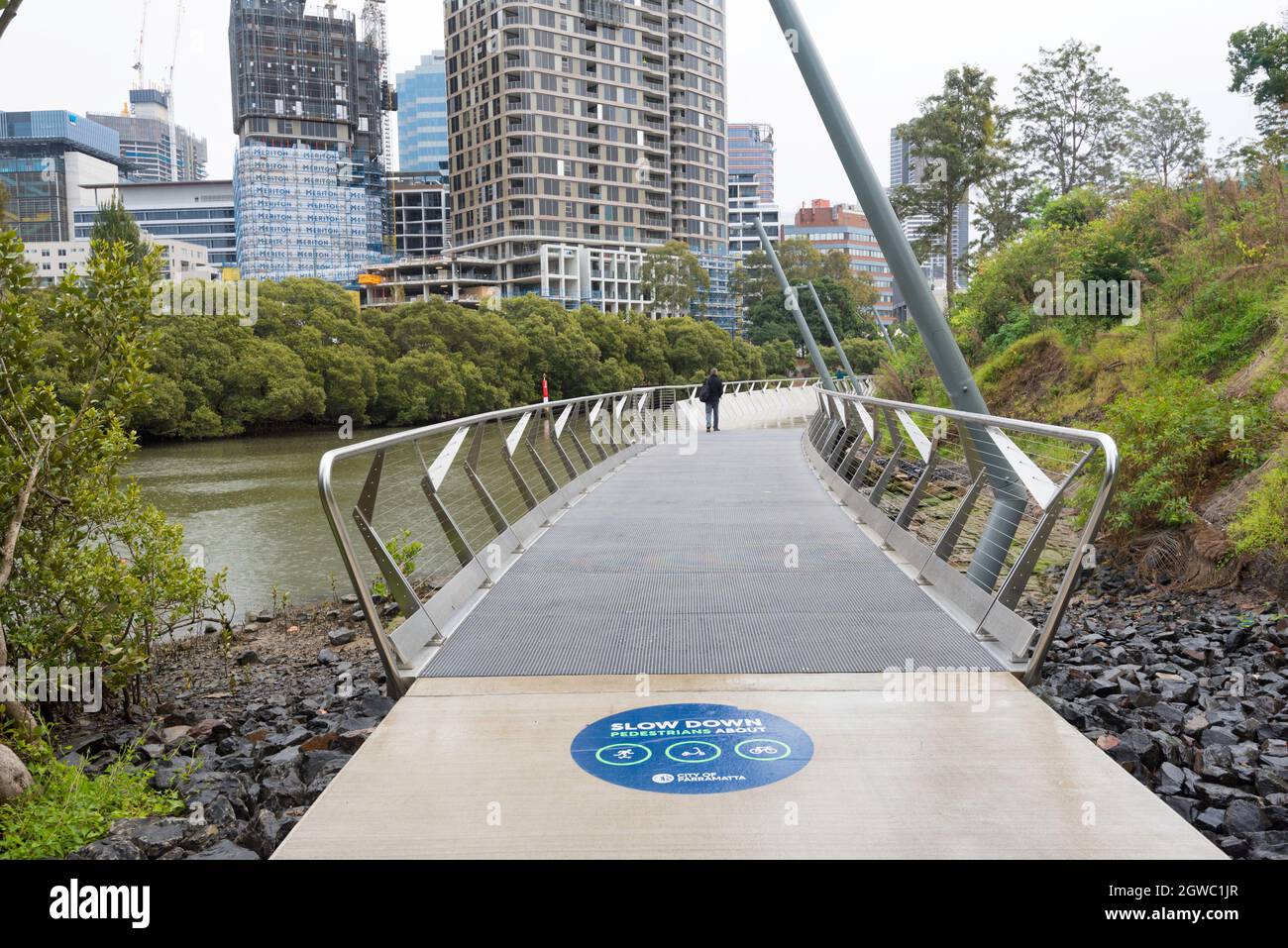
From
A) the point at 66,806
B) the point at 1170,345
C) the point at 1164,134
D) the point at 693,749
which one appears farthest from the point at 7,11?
the point at 1164,134

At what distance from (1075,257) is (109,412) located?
53.7 ft

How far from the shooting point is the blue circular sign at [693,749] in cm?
371

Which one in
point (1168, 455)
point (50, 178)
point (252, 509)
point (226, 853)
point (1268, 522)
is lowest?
point (252, 509)

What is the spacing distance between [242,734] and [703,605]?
2818mm

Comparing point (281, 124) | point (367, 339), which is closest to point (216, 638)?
point (367, 339)

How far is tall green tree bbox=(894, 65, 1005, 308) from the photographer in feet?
123

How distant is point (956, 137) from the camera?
123 feet

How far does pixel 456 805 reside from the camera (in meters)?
3.52

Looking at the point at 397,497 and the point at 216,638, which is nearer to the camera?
the point at 216,638

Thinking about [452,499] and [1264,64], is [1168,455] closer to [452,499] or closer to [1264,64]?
[452,499]

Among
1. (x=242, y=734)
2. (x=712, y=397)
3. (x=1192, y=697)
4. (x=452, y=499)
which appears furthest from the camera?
(x=712, y=397)

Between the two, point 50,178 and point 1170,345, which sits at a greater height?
point 50,178
